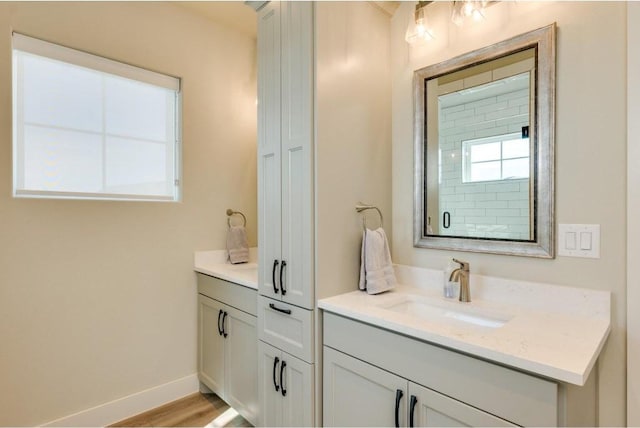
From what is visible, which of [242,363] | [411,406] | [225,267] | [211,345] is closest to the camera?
[411,406]

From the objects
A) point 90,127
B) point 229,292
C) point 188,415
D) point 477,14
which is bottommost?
point 188,415

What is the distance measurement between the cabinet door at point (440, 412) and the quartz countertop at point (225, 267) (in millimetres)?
1015

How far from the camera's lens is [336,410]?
1.37 m

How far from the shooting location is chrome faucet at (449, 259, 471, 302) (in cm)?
143

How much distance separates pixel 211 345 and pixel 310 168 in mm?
1506

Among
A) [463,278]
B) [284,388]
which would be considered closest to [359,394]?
[284,388]

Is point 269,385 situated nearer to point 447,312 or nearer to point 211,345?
point 211,345

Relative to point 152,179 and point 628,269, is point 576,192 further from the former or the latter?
point 152,179

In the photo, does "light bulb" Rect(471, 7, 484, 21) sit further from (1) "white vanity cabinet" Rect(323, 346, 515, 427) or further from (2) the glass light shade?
(1) "white vanity cabinet" Rect(323, 346, 515, 427)

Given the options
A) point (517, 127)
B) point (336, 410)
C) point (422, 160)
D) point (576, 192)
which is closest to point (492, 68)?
point (517, 127)

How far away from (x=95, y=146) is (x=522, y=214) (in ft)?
7.76

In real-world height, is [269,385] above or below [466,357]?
below

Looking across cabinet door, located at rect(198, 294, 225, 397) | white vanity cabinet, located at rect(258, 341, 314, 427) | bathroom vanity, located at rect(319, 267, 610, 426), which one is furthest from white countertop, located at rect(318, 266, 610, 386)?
cabinet door, located at rect(198, 294, 225, 397)

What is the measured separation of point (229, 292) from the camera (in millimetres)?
2006
